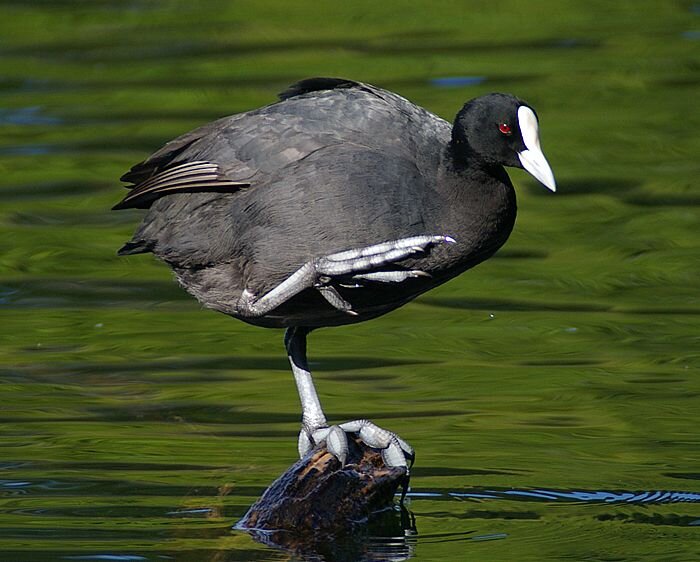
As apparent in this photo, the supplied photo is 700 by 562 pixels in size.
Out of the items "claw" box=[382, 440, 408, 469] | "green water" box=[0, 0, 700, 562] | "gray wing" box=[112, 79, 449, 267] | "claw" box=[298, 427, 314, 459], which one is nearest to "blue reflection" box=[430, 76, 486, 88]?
"green water" box=[0, 0, 700, 562]

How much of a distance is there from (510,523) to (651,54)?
9.61 metres

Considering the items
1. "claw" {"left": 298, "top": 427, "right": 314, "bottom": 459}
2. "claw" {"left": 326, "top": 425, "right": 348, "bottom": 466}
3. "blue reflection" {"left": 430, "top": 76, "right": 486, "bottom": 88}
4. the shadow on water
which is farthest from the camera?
"blue reflection" {"left": 430, "top": 76, "right": 486, "bottom": 88}

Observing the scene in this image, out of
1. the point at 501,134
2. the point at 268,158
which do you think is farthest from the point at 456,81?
the point at 501,134

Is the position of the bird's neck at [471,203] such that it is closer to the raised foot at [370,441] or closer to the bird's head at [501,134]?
the bird's head at [501,134]

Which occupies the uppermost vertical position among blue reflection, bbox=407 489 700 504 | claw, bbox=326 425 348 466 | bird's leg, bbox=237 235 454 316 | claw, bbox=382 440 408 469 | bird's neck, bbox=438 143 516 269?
bird's neck, bbox=438 143 516 269

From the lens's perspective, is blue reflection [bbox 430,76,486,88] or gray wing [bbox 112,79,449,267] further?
blue reflection [bbox 430,76,486,88]

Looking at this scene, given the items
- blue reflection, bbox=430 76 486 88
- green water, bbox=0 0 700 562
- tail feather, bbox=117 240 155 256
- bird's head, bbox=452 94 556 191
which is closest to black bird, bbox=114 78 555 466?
bird's head, bbox=452 94 556 191

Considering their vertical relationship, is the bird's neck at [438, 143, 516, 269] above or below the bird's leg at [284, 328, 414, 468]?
above

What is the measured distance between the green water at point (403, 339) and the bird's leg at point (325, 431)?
247 millimetres

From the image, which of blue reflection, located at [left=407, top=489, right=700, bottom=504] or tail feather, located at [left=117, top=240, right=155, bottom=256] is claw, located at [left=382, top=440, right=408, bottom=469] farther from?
tail feather, located at [left=117, top=240, right=155, bottom=256]

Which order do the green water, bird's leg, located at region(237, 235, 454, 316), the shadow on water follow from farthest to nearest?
the green water < the shadow on water < bird's leg, located at region(237, 235, 454, 316)

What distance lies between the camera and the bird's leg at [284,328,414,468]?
21.5 feet

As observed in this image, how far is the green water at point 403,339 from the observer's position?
665 cm

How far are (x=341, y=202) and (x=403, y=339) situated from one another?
10.1ft
